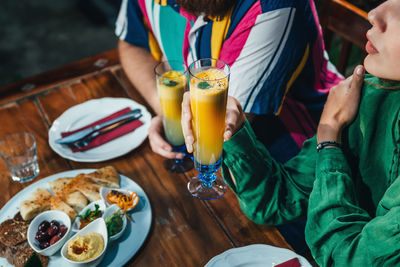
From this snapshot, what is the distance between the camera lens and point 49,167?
1456 millimetres

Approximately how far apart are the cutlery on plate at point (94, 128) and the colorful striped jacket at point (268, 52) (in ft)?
1.18

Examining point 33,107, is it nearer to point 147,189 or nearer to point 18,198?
point 18,198

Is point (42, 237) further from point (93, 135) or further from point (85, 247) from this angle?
point (93, 135)

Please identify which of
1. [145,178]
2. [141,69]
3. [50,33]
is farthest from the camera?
[50,33]

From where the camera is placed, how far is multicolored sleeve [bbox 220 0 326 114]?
4.42ft

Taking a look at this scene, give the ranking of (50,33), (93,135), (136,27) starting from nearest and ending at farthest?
(93,135) → (136,27) → (50,33)

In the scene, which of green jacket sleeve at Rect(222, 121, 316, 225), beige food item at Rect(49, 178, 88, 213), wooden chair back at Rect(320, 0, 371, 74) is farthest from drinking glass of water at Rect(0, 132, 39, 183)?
wooden chair back at Rect(320, 0, 371, 74)

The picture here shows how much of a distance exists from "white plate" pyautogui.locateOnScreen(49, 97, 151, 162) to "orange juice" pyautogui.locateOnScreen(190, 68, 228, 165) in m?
0.40

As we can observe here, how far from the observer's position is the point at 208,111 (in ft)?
3.65

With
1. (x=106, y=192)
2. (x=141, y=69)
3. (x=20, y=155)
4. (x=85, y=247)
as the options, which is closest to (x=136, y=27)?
(x=141, y=69)

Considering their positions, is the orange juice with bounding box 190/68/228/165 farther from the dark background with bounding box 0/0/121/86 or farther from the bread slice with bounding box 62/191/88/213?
the dark background with bounding box 0/0/121/86

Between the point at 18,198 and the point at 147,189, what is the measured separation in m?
0.46

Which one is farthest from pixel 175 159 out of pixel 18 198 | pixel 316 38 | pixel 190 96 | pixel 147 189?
pixel 316 38

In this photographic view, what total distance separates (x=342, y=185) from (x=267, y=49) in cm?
57
